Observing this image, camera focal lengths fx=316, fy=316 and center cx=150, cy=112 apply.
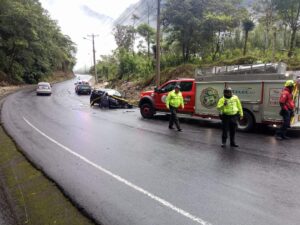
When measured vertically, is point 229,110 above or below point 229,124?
above

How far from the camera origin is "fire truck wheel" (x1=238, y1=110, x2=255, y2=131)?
11.9 metres

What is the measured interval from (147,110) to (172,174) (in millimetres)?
9666

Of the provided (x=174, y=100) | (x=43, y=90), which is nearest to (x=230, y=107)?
(x=174, y=100)

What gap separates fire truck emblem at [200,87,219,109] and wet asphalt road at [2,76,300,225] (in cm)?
173

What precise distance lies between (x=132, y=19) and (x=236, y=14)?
3507 centimetres

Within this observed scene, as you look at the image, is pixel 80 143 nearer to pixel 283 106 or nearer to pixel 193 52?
pixel 283 106

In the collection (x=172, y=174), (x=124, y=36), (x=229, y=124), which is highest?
(x=124, y=36)

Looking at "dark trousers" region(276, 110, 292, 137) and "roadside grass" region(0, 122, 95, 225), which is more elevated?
"dark trousers" region(276, 110, 292, 137)

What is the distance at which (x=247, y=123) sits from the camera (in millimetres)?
12047

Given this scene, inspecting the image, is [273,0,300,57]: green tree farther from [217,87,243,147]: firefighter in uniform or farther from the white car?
the white car

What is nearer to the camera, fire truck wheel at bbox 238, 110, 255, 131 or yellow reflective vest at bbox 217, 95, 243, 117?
yellow reflective vest at bbox 217, 95, 243, 117

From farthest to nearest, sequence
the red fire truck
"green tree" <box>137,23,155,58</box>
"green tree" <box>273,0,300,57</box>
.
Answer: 1. "green tree" <box>137,23,155,58</box>
2. "green tree" <box>273,0,300,57</box>
3. the red fire truck

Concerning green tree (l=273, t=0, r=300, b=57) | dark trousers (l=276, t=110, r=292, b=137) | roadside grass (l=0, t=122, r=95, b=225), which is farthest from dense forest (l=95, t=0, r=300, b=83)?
roadside grass (l=0, t=122, r=95, b=225)

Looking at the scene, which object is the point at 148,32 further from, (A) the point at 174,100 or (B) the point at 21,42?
(A) the point at 174,100
